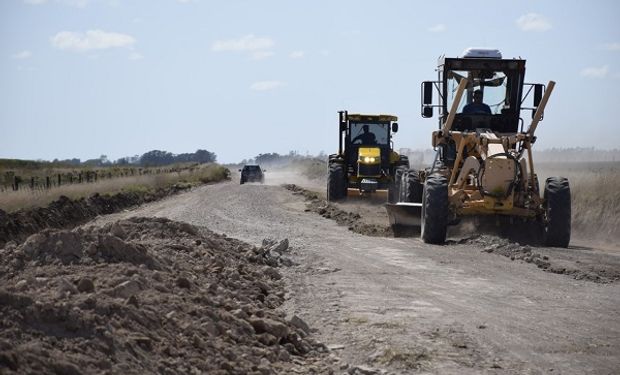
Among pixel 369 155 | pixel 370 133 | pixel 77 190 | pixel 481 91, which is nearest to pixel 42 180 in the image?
pixel 77 190

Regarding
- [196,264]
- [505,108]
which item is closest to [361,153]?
[505,108]

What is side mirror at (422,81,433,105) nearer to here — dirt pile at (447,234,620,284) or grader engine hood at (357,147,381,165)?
dirt pile at (447,234,620,284)

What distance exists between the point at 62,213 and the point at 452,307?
20.1 meters

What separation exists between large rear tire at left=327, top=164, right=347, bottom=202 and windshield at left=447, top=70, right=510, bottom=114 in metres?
10.9

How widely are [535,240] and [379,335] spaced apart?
31.9 ft

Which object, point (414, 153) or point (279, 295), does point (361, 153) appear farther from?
point (414, 153)

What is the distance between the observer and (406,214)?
61.1ft

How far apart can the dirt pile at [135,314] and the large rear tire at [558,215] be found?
7103 millimetres

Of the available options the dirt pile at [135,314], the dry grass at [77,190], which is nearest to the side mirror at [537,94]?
the dirt pile at [135,314]

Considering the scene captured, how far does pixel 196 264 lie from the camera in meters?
11.2

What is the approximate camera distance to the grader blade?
1844 centimetres

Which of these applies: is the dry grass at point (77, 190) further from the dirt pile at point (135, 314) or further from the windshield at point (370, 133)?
the dirt pile at point (135, 314)

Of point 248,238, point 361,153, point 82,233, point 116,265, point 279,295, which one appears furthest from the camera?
point 361,153

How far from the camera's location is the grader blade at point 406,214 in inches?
726
